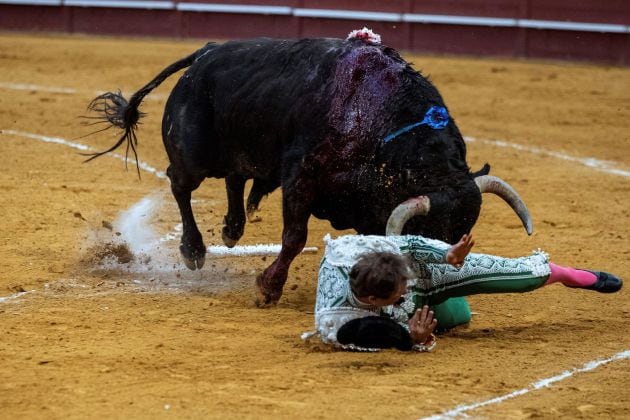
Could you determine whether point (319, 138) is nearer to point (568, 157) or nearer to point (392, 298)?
point (392, 298)

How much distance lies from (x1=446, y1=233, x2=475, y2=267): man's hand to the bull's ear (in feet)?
1.08

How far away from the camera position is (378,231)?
199 inches

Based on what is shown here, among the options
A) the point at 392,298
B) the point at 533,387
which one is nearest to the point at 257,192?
the point at 392,298

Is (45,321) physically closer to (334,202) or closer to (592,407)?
(334,202)

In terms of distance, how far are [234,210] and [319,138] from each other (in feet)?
4.53

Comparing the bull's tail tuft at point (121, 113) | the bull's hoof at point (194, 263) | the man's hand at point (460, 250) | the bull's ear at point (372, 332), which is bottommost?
the bull's hoof at point (194, 263)

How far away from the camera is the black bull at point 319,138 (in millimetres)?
4730

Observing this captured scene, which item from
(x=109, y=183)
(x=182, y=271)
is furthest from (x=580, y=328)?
(x=109, y=183)

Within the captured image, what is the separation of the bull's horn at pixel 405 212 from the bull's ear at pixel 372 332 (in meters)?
0.40

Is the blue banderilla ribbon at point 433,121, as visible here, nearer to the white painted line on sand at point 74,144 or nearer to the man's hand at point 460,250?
the man's hand at point 460,250

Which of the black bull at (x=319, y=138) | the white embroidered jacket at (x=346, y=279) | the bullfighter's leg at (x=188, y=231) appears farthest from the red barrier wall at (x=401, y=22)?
the white embroidered jacket at (x=346, y=279)

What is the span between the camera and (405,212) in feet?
14.8

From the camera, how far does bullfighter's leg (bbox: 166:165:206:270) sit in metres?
5.96

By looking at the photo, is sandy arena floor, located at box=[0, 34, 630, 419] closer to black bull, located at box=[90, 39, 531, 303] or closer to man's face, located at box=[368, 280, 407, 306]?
man's face, located at box=[368, 280, 407, 306]
